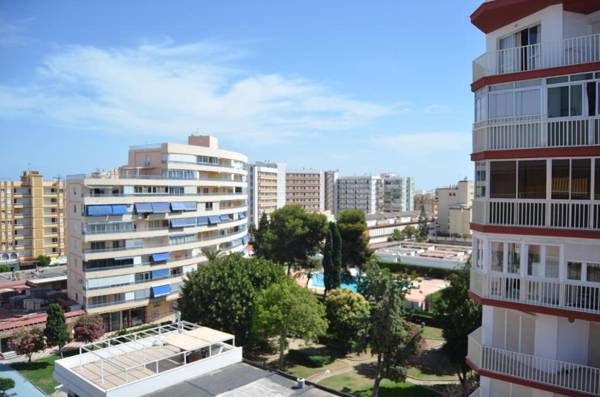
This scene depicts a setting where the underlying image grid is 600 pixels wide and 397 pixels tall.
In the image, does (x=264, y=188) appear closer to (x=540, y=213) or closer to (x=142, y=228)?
(x=142, y=228)

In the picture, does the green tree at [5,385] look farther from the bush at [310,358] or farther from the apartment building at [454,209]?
the apartment building at [454,209]

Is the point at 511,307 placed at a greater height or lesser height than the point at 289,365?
greater

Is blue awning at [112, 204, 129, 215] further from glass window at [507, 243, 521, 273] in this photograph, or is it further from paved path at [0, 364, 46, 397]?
glass window at [507, 243, 521, 273]

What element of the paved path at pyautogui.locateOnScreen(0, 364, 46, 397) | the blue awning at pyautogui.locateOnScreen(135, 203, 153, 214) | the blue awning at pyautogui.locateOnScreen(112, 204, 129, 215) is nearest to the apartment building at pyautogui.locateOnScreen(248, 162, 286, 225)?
the blue awning at pyautogui.locateOnScreen(135, 203, 153, 214)

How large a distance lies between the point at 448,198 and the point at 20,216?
87.0 m

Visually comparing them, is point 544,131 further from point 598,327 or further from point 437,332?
point 437,332

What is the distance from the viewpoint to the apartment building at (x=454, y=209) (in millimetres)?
95688

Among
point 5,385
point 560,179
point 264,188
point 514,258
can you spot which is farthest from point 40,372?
point 264,188

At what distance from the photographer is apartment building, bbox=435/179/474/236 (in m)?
95.7

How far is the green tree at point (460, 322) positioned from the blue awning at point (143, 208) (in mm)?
28707

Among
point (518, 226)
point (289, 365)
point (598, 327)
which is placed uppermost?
point (518, 226)

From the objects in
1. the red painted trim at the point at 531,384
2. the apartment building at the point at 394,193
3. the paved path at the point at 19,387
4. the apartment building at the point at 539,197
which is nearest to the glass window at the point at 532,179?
the apartment building at the point at 539,197

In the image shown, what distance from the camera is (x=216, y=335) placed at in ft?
76.2

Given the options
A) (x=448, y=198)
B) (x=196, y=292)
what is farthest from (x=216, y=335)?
(x=448, y=198)
